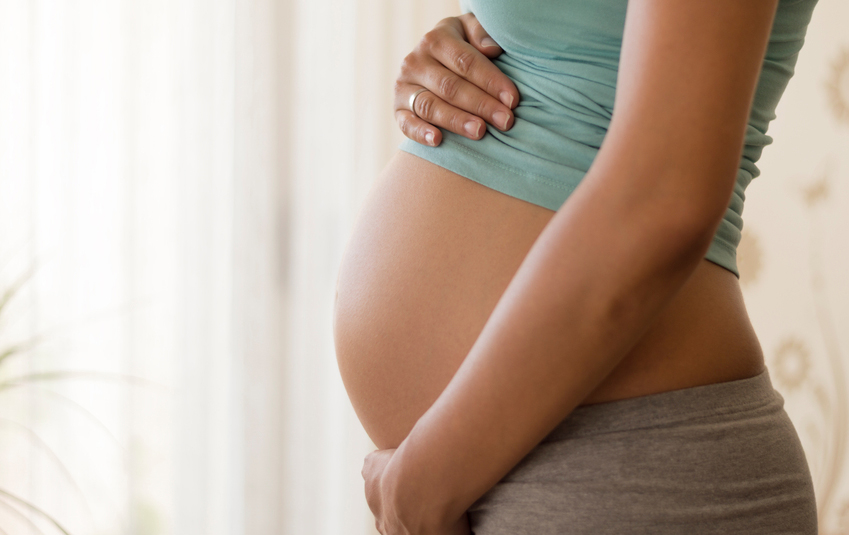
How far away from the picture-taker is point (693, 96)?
38cm

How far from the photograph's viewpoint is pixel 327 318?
1.65 metres

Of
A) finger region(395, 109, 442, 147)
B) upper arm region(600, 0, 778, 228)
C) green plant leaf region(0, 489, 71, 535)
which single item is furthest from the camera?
green plant leaf region(0, 489, 71, 535)

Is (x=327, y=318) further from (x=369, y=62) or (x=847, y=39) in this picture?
(x=847, y=39)

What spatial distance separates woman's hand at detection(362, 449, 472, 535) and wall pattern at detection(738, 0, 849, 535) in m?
1.29

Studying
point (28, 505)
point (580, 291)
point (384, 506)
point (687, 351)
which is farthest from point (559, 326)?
point (28, 505)

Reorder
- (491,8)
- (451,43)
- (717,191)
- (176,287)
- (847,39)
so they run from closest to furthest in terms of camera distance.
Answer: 1. (717,191)
2. (491,8)
3. (451,43)
4. (847,39)
5. (176,287)

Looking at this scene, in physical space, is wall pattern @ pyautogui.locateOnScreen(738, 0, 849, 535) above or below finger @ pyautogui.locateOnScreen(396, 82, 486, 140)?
below

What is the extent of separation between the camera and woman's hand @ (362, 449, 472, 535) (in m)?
0.52

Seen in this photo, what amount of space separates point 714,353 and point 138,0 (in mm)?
1567

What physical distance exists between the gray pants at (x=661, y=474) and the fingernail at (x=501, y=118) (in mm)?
250

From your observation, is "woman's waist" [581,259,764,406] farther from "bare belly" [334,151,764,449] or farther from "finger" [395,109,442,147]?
"finger" [395,109,442,147]

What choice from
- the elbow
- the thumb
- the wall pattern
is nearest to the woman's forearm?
the elbow

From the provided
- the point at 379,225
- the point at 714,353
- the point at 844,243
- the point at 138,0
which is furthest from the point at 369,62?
the point at 714,353

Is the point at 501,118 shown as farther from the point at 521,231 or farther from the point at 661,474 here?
the point at 661,474
